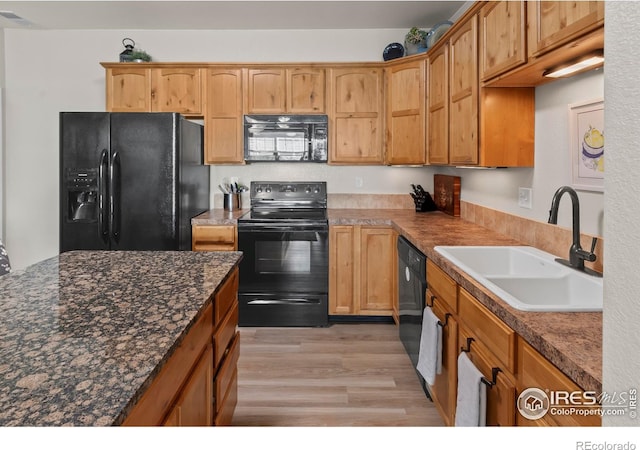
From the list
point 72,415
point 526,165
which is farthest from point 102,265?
point 526,165

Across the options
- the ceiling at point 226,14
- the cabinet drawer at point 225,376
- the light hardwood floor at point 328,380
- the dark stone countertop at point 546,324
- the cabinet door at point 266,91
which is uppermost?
the ceiling at point 226,14

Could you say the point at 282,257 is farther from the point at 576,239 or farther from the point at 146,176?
the point at 576,239

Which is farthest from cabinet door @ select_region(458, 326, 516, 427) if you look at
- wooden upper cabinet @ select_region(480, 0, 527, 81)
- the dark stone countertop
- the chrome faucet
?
wooden upper cabinet @ select_region(480, 0, 527, 81)

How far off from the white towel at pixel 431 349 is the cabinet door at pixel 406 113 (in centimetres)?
182

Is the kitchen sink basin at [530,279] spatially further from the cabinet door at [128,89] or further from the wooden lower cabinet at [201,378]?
the cabinet door at [128,89]

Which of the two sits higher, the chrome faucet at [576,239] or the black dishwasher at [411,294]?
the chrome faucet at [576,239]

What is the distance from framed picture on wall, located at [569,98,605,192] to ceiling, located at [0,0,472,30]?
191 centimetres

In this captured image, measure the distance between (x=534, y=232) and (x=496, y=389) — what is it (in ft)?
3.97

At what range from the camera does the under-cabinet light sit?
1691 mm

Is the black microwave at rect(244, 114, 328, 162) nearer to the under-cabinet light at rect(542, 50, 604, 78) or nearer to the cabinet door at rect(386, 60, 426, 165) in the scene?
the cabinet door at rect(386, 60, 426, 165)

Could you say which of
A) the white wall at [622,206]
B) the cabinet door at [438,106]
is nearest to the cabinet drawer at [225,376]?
the white wall at [622,206]

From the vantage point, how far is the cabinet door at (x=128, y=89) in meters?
3.90

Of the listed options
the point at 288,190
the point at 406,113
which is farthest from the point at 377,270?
the point at 406,113
